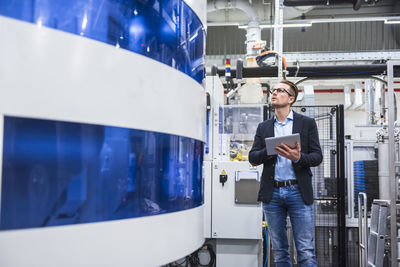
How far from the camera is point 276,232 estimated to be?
2254mm

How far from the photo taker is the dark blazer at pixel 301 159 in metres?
2.16

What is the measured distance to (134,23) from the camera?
45.4 inches

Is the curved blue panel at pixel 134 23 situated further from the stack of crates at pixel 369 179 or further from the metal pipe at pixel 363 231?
the stack of crates at pixel 369 179

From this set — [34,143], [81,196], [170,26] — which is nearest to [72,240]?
[81,196]

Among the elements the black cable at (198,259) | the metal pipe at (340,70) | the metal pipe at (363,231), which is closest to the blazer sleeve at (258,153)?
the metal pipe at (363,231)

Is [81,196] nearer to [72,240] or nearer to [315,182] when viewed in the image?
[72,240]

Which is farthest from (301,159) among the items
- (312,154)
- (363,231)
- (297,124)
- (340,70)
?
(340,70)

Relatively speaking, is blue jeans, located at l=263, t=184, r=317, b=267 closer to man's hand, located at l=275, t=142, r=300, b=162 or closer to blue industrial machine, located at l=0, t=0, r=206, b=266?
man's hand, located at l=275, t=142, r=300, b=162

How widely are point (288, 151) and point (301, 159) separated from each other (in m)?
0.15

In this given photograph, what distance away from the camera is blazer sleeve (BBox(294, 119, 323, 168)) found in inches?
84.8

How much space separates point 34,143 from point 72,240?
0.91ft

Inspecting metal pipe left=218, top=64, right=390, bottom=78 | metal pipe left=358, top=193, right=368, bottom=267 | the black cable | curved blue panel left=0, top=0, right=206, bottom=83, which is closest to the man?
curved blue panel left=0, top=0, right=206, bottom=83

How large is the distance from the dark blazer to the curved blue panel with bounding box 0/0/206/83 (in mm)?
921

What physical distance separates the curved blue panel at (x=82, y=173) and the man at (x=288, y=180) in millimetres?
1023
